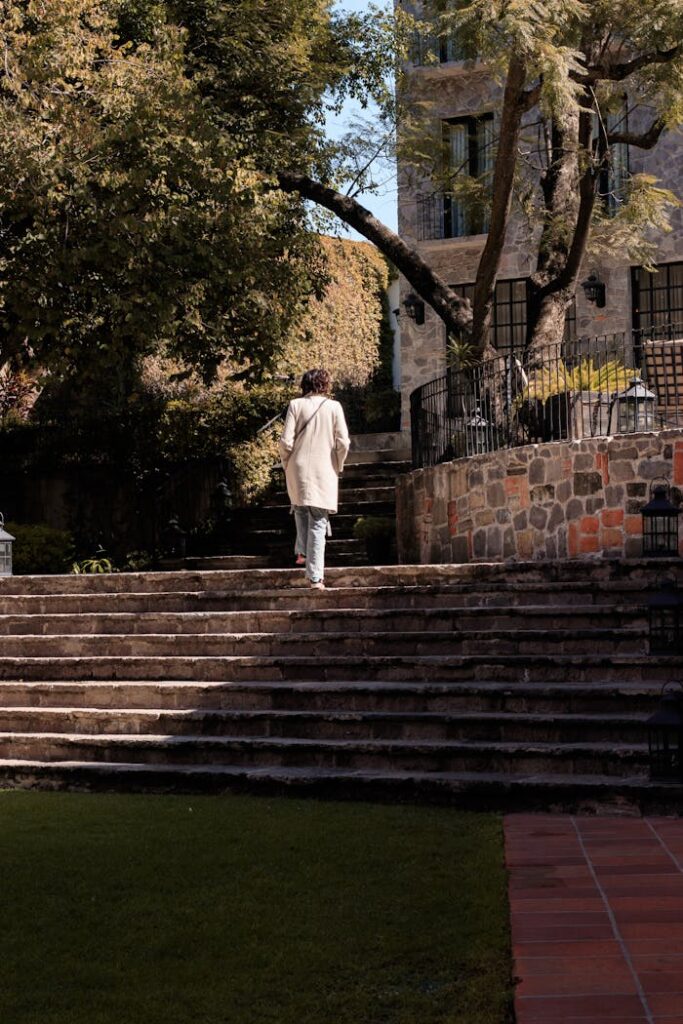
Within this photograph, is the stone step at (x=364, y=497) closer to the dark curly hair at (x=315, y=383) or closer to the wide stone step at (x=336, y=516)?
the wide stone step at (x=336, y=516)

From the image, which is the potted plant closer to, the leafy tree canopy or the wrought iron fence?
the wrought iron fence

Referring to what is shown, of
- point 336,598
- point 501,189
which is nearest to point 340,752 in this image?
point 336,598

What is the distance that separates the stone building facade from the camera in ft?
76.6

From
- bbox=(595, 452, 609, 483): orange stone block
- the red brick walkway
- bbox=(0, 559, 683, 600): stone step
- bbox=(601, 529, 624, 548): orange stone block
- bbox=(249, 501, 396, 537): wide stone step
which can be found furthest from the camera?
bbox=(249, 501, 396, 537): wide stone step

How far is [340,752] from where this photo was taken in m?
8.73

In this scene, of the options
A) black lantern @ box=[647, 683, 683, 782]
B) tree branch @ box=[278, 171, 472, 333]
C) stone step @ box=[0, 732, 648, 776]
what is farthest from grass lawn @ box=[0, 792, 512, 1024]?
tree branch @ box=[278, 171, 472, 333]

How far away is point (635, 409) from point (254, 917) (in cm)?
841

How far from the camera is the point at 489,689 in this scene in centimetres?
898

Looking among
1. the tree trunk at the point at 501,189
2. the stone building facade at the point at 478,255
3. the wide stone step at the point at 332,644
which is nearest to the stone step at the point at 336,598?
the wide stone step at the point at 332,644

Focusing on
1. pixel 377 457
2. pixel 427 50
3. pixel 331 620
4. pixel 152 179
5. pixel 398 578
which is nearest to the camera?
pixel 331 620

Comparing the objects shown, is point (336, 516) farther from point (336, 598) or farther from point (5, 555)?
point (336, 598)

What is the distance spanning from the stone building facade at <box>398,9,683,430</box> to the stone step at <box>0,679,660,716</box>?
13.7 m

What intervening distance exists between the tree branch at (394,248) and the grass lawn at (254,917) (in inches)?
471

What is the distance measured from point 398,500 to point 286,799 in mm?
8080
